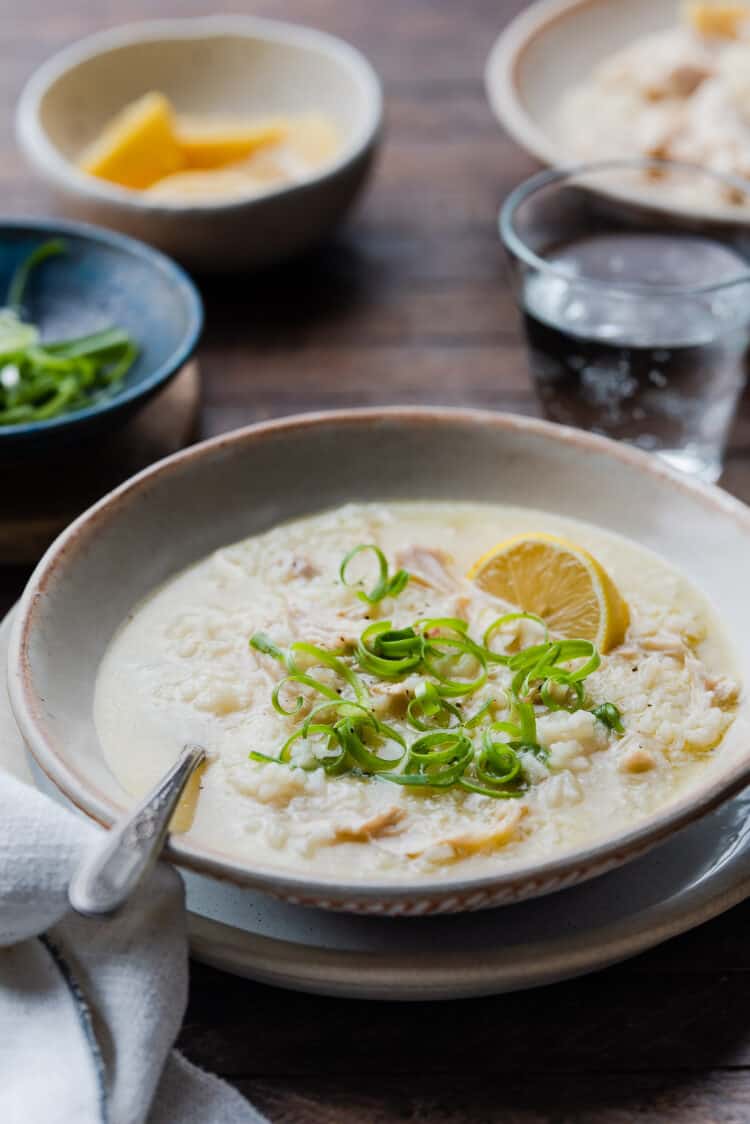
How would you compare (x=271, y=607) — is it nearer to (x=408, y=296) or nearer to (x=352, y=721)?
(x=352, y=721)

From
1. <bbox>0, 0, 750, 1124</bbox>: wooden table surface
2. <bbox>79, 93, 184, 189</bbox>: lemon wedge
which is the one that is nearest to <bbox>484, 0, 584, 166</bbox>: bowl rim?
<bbox>0, 0, 750, 1124</bbox>: wooden table surface

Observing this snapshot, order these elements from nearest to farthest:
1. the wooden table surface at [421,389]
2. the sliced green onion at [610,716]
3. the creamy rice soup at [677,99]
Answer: the wooden table surface at [421,389]
the sliced green onion at [610,716]
the creamy rice soup at [677,99]

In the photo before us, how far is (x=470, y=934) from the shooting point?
1505 mm

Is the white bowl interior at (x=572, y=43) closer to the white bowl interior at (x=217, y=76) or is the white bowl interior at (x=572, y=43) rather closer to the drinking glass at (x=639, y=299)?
the white bowl interior at (x=217, y=76)

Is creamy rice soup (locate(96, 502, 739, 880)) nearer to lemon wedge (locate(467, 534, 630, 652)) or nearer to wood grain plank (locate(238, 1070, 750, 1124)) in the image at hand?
lemon wedge (locate(467, 534, 630, 652))

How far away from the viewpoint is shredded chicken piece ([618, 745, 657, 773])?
1639 mm

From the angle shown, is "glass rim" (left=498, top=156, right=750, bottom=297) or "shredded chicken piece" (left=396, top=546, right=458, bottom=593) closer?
"shredded chicken piece" (left=396, top=546, right=458, bottom=593)

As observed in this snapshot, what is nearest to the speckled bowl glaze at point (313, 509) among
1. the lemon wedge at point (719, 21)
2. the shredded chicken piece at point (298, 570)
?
the shredded chicken piece at point (298, 570)

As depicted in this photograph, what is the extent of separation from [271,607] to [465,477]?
425mm

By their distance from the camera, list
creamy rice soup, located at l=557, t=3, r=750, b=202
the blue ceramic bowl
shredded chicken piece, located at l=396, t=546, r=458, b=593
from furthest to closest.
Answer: creamy rice soup, located at l=557, t=3, r=750, b=202
the blue ceramic bowl
shredded chicken piece, located at l=396, t=546, r=458, b=593

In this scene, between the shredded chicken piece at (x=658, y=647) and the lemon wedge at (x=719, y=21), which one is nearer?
the shredded chicken piece at (x=658, y=647)

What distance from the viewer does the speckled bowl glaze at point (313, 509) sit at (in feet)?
5.41

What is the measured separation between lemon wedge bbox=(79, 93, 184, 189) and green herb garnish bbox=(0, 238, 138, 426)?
1.84 ft

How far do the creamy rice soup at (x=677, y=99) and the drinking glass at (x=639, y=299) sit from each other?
11cm
